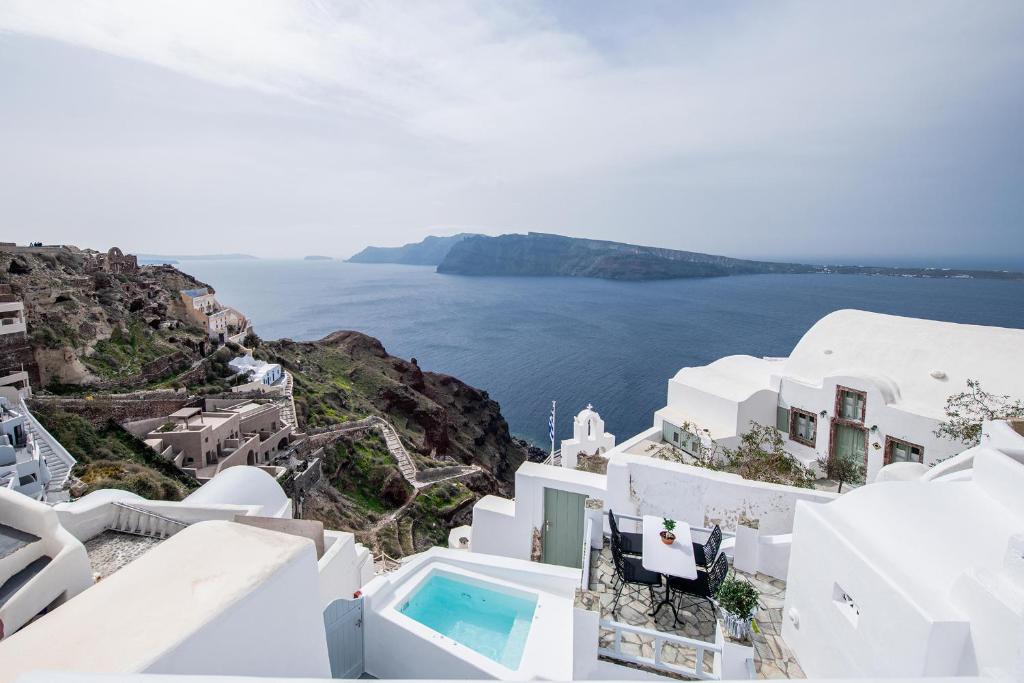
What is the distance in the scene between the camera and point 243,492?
995cm

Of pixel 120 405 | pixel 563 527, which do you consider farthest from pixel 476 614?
pixel 120 405

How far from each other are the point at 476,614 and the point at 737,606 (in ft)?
11.4

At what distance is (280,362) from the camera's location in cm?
4544

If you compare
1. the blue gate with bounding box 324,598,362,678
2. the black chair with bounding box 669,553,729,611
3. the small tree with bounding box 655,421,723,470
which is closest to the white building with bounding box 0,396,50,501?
the blue gate with bounding box 324,598,362,678

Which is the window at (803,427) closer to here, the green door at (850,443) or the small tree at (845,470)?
the green door at (850,443)

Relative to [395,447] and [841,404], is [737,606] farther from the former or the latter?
[395,447]

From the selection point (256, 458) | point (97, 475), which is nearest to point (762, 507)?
point (97, 475)

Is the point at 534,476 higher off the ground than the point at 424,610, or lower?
higher

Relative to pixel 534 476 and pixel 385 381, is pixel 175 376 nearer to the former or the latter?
pixel 385 381

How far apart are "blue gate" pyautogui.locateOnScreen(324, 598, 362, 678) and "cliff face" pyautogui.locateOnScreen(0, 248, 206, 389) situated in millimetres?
31365

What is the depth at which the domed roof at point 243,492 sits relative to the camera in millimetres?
9625

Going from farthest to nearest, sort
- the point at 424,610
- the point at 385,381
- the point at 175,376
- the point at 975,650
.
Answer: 1. the point at 385,381
2. the point at 175,376
3. the point at 424,610
4. the point at 975,650

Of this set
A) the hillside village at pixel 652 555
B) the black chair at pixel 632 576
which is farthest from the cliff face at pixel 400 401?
the black chair at pixel 632 576

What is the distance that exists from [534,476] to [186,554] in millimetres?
5173
